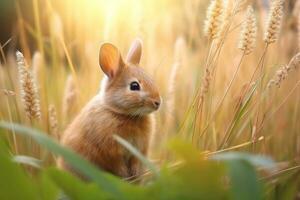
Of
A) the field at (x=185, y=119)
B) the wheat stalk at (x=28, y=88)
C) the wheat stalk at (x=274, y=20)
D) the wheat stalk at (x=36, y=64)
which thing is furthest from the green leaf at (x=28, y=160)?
the wheat stalk at (x=36, y=64)

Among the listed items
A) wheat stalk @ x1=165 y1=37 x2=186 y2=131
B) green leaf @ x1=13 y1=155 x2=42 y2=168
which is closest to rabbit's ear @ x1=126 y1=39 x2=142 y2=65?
wheat stalk @ x1=165 y1=37 x2=186 y2=131

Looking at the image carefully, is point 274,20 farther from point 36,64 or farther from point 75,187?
point 36,64

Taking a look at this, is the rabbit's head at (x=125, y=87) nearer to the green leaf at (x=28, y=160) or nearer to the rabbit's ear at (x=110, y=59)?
the rabbit's ear at (x=110, y=59)

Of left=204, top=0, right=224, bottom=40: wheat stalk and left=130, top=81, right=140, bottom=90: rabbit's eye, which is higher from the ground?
left=204, top=0, right=224, bottom=40: wheat stalk

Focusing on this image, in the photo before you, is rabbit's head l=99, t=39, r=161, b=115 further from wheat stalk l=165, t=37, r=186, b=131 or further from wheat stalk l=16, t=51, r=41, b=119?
wheat stalk l=16, t=51, r=41, b=119

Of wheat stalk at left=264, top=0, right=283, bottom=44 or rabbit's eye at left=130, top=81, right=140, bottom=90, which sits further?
rabbit's eye at left=130, top=81, right=140, bottom=90

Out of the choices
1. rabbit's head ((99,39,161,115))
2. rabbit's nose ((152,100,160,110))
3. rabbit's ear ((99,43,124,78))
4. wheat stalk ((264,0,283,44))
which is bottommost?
rabbit's nose ((152,100,160,110))

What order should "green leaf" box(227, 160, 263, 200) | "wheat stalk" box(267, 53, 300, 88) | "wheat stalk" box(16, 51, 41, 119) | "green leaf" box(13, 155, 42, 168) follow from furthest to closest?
"wheat stalk" box(267, 53, 300, 88), "wheat stalk" box(16, 51, 41, 119), "green leaf" box(13, 155, 42, 168), "green leaf" box(227, 160, 263, 200)

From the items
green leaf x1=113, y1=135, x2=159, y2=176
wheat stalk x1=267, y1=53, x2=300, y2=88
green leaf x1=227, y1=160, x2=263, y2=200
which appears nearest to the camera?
green leaf x1=227, y1=160, x2=263, y2=200
